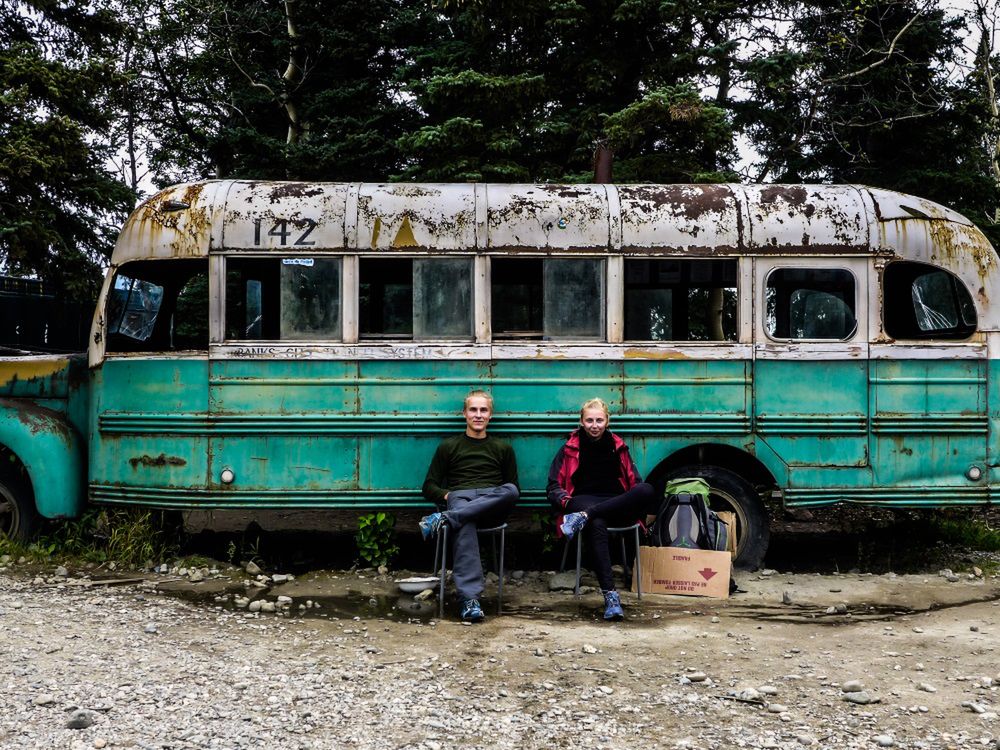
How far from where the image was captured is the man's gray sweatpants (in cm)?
564

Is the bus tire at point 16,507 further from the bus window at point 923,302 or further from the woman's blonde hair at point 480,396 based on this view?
the bus window at point 923,302

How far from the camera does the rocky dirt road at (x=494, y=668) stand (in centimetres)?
377

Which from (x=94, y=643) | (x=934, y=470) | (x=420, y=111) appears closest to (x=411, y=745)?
(x=94, y=643)

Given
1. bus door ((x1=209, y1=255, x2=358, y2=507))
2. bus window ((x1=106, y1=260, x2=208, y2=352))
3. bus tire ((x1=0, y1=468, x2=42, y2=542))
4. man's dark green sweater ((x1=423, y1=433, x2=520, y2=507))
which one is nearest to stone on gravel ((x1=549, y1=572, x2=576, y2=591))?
man's dark green sweater ((x1=423, y1=433, x2=520, y2=507))

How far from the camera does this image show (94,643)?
193 inches

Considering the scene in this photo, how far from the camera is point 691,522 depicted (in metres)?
6.18

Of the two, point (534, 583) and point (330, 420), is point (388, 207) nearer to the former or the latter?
point (330, 420)

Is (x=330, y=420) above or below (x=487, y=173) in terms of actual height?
below

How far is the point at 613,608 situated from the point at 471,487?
1.28m

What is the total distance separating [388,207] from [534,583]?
9.70ft

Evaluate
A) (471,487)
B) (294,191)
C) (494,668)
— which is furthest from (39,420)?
(494,668)

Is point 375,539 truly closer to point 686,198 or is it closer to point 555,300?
point 555,300

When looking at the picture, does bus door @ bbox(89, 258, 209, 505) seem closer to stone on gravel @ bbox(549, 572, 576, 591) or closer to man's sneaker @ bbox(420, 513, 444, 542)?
man's sneaker @ bbox(420, 513, 444, 542)

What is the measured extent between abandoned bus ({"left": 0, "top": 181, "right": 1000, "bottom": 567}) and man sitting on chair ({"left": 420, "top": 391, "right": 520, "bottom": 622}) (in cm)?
31
